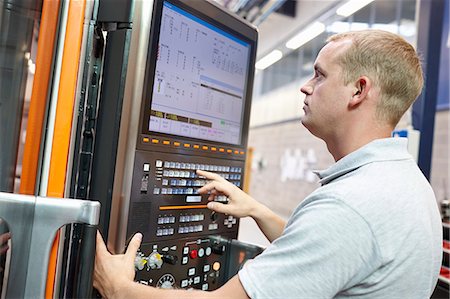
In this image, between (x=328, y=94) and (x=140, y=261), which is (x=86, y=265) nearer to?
(x=140, y=261)

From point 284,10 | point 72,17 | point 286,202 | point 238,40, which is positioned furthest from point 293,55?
point 72,17

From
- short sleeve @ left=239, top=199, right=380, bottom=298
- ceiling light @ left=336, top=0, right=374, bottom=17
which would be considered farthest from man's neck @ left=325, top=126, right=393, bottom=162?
ceiling light @ left=336, top=0, right=374, bottom=17

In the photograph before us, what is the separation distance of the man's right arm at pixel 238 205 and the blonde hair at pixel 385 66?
43cm

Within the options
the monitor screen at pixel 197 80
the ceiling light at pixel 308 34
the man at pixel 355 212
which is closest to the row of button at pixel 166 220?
the man at pixel 355 212

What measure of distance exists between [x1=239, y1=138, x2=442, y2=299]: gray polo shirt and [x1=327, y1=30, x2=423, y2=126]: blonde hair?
0.64ft

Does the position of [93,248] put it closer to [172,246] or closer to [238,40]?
[172,246]

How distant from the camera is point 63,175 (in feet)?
2.73

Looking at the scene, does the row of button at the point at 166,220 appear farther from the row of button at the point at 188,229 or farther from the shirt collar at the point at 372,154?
the shirt collar at the point at 372,154

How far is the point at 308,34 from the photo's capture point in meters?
6.50

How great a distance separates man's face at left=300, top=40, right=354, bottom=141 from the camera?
Answer: 1060 millimetres

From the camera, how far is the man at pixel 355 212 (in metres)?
0.85

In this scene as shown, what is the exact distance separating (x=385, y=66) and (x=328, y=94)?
0.14 meters

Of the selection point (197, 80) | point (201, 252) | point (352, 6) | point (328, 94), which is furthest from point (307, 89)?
point (352, 6)

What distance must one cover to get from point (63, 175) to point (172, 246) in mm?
397
